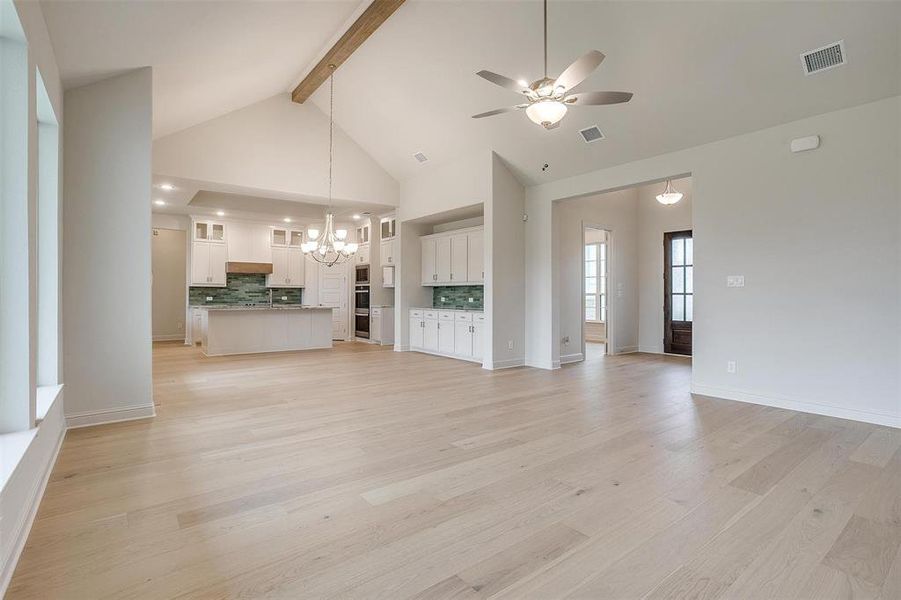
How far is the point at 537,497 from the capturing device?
2338 millimetres

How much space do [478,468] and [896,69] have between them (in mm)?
4419

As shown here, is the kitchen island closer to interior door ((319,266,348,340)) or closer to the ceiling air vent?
interior door ((319,266,348,340))

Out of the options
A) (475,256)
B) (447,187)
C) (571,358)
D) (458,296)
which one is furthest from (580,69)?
(458,296)

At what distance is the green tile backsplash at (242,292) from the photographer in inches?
388

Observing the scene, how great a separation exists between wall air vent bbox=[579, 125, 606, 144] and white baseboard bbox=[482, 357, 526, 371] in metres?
3.11

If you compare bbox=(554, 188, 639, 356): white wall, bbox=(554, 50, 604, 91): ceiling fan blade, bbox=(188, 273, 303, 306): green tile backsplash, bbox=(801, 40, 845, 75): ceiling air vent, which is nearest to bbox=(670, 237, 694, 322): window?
bbox=(554, 188, 639, 356): white wall

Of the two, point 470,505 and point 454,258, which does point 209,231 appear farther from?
point 470,505

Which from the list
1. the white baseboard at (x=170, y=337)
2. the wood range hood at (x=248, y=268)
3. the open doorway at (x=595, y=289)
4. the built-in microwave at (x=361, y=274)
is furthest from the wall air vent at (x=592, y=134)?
the white baseboard at (x=170, y=337)

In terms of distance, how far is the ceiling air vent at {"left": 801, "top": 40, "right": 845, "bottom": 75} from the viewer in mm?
3596

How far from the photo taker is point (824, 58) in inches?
145

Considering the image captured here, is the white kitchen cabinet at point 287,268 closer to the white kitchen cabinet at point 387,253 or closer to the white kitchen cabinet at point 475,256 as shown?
the white kitchen cabinet at point 387,253

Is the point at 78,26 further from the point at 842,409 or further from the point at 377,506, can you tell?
the point at 842,409

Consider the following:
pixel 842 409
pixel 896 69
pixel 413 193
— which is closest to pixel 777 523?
pixel 842 409

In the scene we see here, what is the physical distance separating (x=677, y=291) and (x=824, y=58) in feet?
16.0
